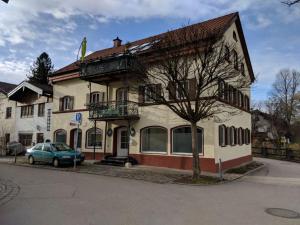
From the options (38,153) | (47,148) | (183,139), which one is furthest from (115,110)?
(38,153)

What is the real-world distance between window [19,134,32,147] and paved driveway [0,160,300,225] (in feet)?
59.4

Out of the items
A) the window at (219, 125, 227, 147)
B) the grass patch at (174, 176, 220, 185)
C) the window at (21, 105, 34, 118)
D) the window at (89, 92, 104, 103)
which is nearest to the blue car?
the window at (89, 92, 104, 103)

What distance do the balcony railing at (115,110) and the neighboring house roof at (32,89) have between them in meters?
8.24

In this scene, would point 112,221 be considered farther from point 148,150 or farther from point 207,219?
point 148,150

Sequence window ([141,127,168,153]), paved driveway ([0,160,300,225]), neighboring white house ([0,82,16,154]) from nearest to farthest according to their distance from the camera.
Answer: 1. paved driveway ([0,160,300,225])
2. window ([141,127,168,153])
3. neighboring white house ([0,82,16,154])

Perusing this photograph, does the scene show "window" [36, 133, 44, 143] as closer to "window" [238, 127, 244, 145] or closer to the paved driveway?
the paved driveway

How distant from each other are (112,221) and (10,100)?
30.1m

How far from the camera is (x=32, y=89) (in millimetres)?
28344

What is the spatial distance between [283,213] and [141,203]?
391 cm

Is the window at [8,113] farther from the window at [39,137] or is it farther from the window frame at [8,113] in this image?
the window at [39,137]

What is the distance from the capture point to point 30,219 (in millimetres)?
6965

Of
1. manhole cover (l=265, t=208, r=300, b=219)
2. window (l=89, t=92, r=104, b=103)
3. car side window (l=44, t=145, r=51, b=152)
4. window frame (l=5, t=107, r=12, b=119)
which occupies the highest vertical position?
window (l=89, t=92, r=104, b=103)

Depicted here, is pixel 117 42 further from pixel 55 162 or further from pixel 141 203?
pixel 141 203

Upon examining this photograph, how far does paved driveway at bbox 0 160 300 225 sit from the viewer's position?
281 inches
